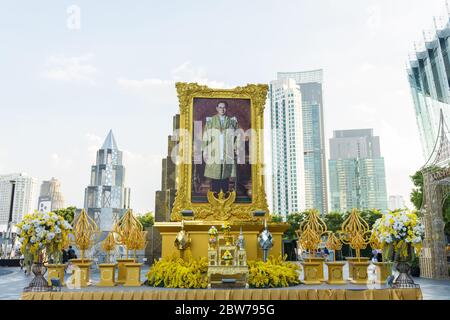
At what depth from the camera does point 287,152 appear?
51.8 meters

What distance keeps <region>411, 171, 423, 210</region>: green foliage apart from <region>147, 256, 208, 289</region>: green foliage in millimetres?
17497

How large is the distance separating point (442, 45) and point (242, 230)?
2340 centimetres

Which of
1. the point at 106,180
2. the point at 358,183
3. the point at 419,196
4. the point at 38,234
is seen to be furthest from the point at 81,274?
the point at 358,183

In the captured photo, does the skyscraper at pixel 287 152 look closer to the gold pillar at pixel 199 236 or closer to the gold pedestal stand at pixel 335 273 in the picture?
the gold pillar at pixel 199 236

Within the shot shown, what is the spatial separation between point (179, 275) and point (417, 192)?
19244 millimetres

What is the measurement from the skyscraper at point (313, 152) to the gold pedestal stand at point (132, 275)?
40929 millimetres

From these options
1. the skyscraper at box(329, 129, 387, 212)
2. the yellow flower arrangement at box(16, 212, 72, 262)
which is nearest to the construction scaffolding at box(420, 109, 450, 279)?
the yellow flower arrangement at box(16, 212, 72, 262)

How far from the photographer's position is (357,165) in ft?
186

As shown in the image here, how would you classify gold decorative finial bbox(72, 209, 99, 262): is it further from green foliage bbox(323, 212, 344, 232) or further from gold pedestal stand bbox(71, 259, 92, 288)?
green foliage bbox(323, 212, 344, 232)
